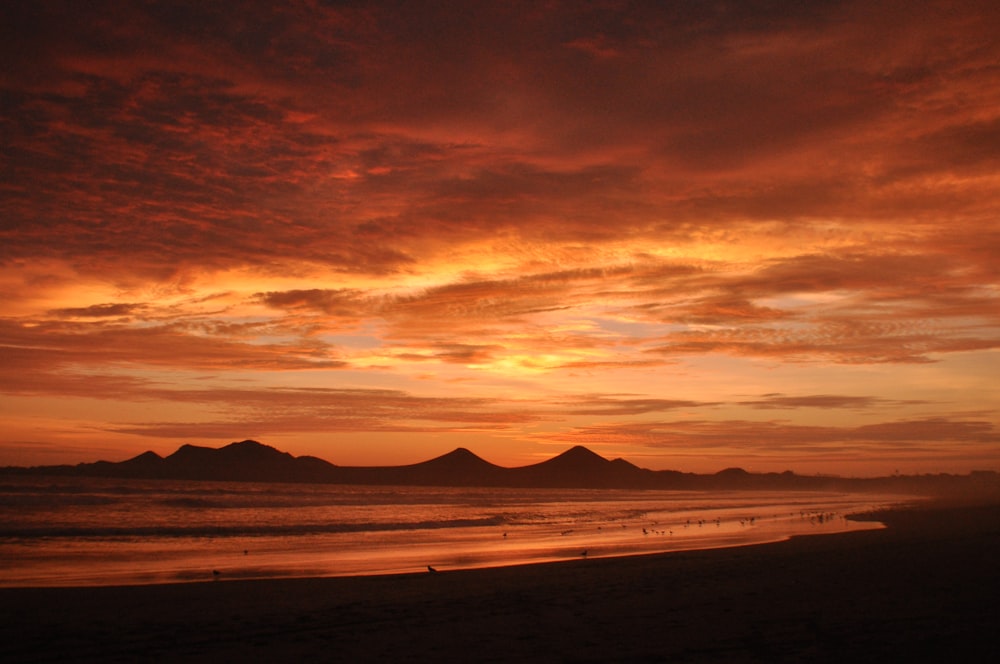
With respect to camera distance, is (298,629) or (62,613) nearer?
(298,629)

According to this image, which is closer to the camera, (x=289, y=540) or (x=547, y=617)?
(x=547, y=617)

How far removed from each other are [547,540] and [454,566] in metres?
11.6

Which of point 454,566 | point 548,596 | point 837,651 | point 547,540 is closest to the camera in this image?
point 837,651

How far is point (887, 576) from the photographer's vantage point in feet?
55.2

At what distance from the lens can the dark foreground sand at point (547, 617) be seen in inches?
399

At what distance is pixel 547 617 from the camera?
12.8 meters

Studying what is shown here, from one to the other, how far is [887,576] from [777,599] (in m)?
4.60

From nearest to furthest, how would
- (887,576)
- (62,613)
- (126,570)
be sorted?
(62,613), (887,576), (126,570)

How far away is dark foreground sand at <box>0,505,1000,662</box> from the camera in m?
10.1

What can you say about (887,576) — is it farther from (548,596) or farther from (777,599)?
(548,596)

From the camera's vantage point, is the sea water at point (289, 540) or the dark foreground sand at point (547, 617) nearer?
the dark foreground sand at point (547, 617)

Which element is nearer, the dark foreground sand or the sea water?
the dark foreground sand

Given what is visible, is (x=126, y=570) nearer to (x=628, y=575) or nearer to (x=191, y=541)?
(x=191, y=541)

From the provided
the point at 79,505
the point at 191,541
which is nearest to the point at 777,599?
the point at 191,541
